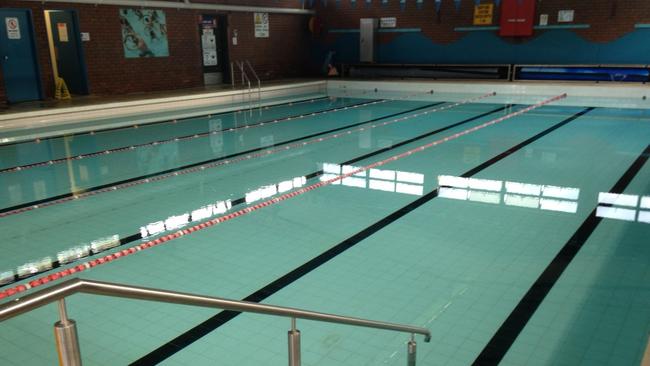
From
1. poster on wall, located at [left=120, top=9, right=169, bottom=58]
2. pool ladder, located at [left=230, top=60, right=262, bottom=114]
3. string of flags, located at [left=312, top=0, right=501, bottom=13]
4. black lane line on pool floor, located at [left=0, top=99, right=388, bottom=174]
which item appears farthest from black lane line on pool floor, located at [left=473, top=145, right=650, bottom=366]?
string of flags, located at [left=312, top=0, right=501, bottom=13]

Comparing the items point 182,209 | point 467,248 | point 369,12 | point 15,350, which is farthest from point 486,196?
point 369,12

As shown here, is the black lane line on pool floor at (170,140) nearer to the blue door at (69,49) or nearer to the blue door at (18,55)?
the blue door at (18,55)

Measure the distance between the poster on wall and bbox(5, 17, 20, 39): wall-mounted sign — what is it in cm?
231

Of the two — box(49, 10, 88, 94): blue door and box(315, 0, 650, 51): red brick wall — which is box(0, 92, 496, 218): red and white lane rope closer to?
box(315, 0, 650, 51): red brick wall

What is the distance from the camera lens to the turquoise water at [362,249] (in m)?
2.78

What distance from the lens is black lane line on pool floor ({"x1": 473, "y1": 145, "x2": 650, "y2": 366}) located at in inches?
105

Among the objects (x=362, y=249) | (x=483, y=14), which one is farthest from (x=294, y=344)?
(x=483, y=14)

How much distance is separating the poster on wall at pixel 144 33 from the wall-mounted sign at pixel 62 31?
1.23 metres

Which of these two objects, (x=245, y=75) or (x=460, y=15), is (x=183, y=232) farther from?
(x=460, y=15)

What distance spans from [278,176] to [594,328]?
4.02m

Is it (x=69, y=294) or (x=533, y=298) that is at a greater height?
(x=69, y=294)

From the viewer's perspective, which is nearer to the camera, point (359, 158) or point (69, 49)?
point (359, 158)

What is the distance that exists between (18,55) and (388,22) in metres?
10.6

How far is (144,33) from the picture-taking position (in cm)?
1302
